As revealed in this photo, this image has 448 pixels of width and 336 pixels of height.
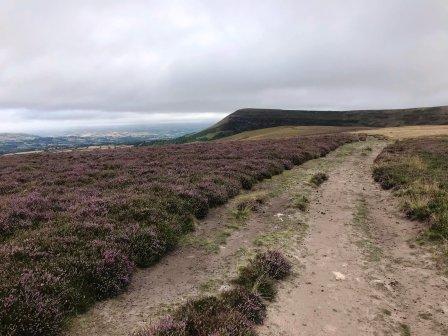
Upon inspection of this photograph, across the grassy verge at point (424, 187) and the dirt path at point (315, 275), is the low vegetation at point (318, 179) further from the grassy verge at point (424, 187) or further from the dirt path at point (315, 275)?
the dirt path at point (315, 275)

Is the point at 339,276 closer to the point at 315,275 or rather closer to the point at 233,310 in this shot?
the point at 315,275

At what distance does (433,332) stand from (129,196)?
13.2 meters

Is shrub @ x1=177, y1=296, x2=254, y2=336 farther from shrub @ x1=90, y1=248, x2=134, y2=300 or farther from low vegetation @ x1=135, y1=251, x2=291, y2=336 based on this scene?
shrub @ x1=90, y1=248, x2=134, y2=300

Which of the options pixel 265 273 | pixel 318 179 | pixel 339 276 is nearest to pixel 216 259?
pixel 265 273

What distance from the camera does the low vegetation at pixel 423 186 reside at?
52.0 ft

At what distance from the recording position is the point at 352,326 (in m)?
8.99

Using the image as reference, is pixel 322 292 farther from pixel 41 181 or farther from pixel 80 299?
pixel 41 181

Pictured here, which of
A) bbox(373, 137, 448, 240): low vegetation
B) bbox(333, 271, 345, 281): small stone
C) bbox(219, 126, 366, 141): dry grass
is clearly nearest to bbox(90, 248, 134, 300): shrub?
bbox(333, 271, 345, 281): small stone

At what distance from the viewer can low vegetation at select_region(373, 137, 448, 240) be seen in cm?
1586

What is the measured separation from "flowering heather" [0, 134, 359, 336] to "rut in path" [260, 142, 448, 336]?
480cm

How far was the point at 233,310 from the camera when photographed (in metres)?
9.02

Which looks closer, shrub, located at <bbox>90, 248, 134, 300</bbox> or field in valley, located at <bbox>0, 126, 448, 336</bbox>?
field in valley, located at <bbox>0, 126, 448, 336</bbox>

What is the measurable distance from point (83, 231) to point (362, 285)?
368 inches

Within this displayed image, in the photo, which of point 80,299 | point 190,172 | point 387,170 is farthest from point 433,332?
point 387,170
